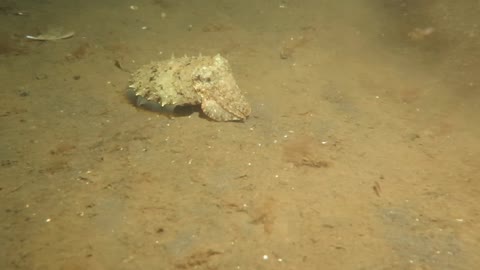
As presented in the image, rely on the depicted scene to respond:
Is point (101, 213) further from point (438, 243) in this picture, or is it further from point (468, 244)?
point (468, 244)

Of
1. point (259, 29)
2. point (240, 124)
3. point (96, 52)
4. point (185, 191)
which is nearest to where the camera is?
point (185, 191)

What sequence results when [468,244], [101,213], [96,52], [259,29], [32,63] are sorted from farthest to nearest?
[259,29] < [96,52] < [32,63] < [101,213] < [468,244]

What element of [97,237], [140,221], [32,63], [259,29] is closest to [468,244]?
[140,221]

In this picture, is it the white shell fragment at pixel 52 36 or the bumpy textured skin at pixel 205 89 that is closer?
the bumpy textured skin at pixel 205 89

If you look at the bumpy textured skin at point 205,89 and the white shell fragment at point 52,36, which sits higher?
the bumpy textured skin at point 205,89

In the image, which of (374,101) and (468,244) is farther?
(374,101)

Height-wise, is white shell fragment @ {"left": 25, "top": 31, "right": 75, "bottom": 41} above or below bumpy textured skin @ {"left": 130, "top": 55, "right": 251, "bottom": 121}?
below

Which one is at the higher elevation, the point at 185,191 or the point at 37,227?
the point at 185,191

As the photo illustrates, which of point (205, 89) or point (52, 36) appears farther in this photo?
point (52, 36)
